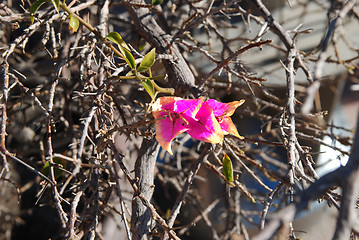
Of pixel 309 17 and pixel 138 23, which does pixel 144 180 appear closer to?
pixel 138 23

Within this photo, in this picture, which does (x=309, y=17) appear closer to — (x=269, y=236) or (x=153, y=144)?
(x=153, y=144)

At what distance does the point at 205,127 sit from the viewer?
754 mm

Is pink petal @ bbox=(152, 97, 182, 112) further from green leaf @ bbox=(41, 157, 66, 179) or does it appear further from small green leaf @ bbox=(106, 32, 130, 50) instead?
green leaf @ bbox=(41, 157, 66, 179)

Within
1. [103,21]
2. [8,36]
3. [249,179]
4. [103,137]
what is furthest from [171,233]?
[249,179]

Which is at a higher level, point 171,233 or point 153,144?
point 153,144

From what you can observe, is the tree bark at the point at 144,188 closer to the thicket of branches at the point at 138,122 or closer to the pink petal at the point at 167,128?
the thicket of branches at the point at 138,122

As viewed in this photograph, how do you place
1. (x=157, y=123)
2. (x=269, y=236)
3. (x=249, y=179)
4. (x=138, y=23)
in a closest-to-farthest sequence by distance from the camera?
(x=269, y=236), (x=157, y=123), (x=138, y=23), (x=249, y=179)

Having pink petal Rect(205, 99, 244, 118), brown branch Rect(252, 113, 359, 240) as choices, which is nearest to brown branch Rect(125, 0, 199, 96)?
pink petal Rect(205, 99, 244, 118)

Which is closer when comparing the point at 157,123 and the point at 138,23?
the point at 157,123

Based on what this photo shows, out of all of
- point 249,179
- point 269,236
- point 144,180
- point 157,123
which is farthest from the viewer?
point 249,179

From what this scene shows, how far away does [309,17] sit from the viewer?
2516 mm

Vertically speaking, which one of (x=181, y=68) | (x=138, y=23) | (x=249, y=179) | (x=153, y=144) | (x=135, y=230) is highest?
(x=138, y=23)

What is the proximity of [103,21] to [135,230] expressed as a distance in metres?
0.50

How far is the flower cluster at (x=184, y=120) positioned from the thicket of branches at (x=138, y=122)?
3 centimetres
